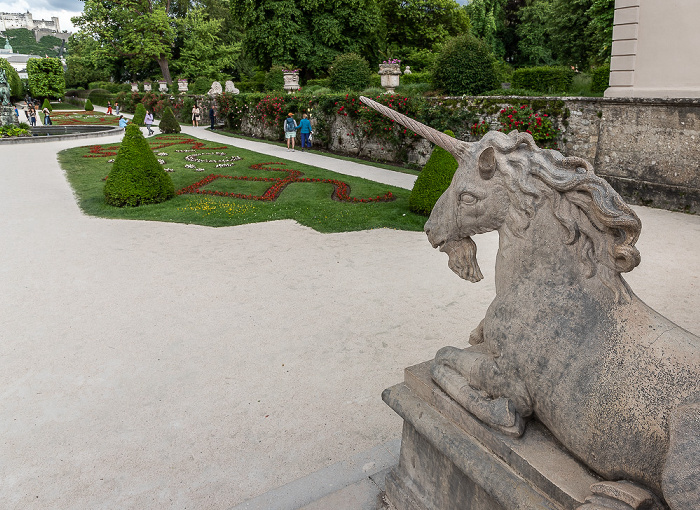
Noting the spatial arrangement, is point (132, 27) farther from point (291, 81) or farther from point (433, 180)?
point (433, 180)

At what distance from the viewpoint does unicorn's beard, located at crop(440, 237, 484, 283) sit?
8.62ft

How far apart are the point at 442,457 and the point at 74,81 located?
71.3m

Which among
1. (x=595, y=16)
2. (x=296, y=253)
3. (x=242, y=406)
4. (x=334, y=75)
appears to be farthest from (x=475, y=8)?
(x=242, y=406)

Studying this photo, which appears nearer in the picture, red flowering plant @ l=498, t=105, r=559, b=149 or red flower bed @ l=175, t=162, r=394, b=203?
red flower bed @ l=175, t=162, r=394, b=203

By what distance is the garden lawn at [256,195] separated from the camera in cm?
1041

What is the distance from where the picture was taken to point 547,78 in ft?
71.8

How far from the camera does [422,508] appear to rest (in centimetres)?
293

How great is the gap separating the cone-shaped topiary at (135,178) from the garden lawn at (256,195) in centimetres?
25

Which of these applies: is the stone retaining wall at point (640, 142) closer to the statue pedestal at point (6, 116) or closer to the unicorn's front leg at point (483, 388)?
the unicorn's front leg at point (483, 388)

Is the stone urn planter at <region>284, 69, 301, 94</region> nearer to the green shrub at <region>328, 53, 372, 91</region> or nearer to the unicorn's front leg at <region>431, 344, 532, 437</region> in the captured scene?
the green shrub at <region>328, 53, 372, 91</region>

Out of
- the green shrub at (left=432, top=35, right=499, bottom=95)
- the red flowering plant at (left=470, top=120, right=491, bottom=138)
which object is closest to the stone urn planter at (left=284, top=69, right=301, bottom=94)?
the green shrub at (left=432, top=35, right=499, bottom=95)

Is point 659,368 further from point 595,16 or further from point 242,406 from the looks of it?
point 595,16

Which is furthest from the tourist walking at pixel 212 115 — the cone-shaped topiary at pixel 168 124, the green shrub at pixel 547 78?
the green shrub at pixel 547 78

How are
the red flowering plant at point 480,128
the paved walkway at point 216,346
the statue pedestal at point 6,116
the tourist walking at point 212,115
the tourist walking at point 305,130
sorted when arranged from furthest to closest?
the tourist walking at point 212,115
the statue pedestal at point 6,116
the tourist walking at point 305,130
the red flowering plant at point 480,128
the paved walkway at point 216,346
